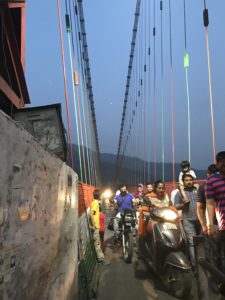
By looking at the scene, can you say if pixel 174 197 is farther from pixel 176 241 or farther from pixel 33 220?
pixel 33 220


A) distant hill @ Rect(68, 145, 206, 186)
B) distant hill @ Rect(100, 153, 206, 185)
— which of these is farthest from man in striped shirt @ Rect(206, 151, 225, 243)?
distant hill @ Rect(100, 153, 206, 185)

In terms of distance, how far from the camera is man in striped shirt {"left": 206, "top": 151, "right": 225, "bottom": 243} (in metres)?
3.15

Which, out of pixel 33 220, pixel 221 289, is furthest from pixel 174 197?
pixel 33 220

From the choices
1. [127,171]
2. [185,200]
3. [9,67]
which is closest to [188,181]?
[185,200]

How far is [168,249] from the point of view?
14.2 ft

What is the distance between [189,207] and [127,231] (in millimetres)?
1623

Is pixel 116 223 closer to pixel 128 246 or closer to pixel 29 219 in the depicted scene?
pixel 128 246

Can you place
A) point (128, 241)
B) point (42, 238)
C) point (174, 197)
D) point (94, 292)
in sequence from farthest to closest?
point (128, 241) → point (174, 197) → point (94, 292) → point (42, 238)

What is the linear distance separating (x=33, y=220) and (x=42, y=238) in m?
0.23

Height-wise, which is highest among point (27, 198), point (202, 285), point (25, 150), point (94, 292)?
point (25, 150)

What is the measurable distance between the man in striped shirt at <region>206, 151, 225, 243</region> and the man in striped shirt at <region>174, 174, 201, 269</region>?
1.58 m

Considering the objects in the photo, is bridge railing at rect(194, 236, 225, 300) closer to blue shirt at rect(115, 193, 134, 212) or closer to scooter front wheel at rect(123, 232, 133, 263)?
scooter front wheel at rect(123, 232, 133, 263)

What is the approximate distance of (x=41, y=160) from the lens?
6.38 feet

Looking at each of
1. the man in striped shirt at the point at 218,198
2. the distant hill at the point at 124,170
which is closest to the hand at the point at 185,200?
the man in striped shirt at the point at 218,198
